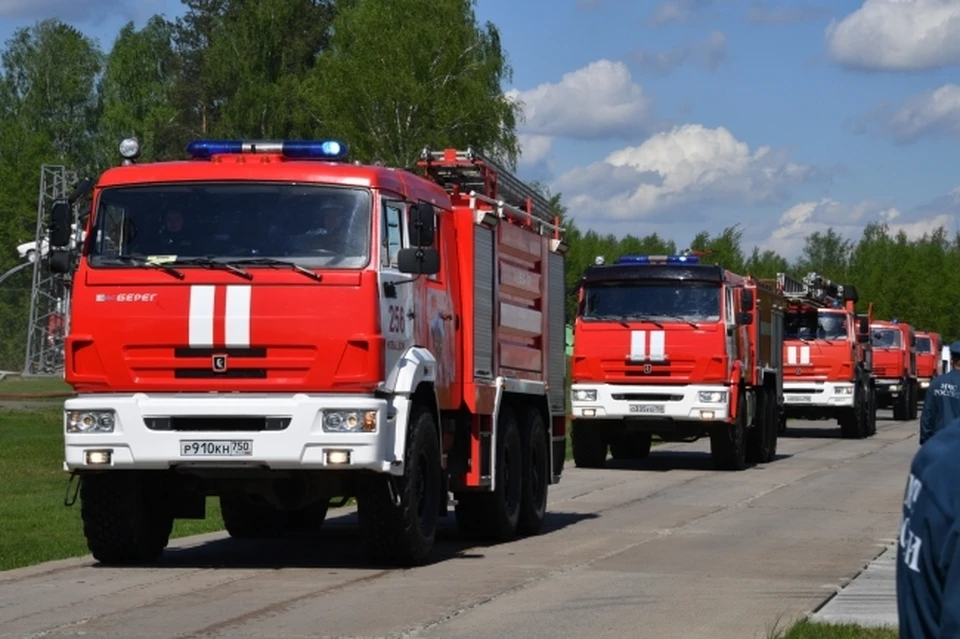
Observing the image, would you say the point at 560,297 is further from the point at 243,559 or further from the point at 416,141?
the point at 416,141

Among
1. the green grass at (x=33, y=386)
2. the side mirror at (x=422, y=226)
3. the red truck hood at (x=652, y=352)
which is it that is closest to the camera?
the side mirror at (x=422, y=226)

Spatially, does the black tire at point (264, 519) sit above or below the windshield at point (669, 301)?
below

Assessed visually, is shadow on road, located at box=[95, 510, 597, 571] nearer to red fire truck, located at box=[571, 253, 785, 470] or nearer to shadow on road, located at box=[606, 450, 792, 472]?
red fire truck, located at box=[571, 253, 785, 470]

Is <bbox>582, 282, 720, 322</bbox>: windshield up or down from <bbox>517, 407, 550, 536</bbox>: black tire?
up

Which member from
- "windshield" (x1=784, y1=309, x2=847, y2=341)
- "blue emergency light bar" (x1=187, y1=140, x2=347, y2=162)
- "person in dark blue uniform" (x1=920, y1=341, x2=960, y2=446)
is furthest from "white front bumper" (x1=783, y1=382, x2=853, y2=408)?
"blue emergency light bar" (x1=187, y1=140, x2=347, y2=162)

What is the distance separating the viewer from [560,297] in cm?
1773

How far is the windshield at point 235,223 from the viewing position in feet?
40.8

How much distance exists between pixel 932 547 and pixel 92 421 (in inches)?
396

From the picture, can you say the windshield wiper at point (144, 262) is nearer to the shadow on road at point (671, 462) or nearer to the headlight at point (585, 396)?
the headlight at point (585, 396)

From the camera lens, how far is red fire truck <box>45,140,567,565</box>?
40.0ft

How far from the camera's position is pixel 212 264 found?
12375 millimetres

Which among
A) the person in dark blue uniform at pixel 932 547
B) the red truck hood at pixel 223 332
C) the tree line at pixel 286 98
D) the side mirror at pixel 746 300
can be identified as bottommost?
the person in dark blue uniform at pixel 932 547

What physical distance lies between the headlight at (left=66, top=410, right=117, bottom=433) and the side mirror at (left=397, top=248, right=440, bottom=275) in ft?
6.92

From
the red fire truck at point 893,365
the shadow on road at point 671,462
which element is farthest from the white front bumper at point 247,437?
the red fire truck at point 893,365
